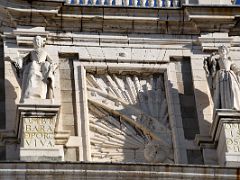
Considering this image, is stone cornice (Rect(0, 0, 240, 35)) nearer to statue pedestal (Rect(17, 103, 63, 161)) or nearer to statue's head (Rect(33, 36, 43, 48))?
statue's head (Rect(33, 36, 43, 48))

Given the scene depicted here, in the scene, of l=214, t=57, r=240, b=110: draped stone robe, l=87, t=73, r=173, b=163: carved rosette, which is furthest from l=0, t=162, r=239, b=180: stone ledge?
l=214, t=57, r=240, b=110: draped stone robe

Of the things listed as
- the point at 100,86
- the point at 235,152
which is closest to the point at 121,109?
the point at 100,86

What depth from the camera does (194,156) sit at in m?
20.0

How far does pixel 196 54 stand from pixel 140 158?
7.41 feet

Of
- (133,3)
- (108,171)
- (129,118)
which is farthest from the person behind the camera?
(133,3)

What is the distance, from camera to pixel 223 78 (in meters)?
20.2

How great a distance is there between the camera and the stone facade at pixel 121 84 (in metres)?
19.7

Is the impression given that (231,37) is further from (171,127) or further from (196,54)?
(171,127)

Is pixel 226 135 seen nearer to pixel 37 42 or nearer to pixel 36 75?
pixel 36 75

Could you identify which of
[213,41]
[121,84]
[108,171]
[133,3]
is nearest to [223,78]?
[213,41]

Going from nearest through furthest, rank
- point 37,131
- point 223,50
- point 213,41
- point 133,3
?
1. point 37,131
2. point 223,50
3. point 213,41
4. point 133,3

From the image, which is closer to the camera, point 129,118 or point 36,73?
point 36,73

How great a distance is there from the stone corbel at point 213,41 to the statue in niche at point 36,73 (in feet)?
8.43

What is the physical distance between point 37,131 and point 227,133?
8.97 feet
